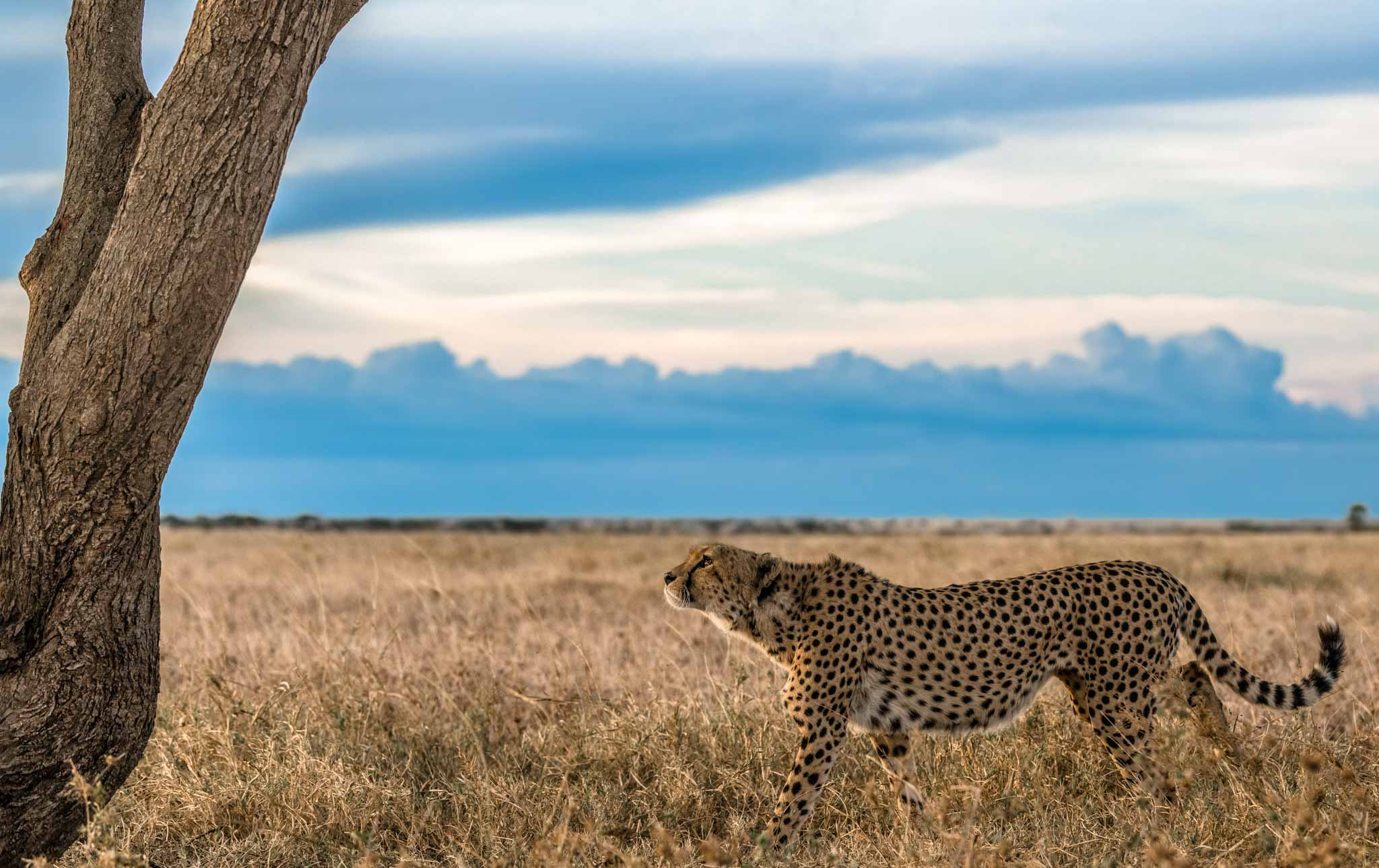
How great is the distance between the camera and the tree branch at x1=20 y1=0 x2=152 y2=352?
4.71 m

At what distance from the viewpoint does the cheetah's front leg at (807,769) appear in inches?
181

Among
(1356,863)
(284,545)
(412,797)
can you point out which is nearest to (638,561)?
(284,545)

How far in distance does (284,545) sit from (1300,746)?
20.1 m

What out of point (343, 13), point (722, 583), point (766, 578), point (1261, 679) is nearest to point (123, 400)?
point (343, 13)

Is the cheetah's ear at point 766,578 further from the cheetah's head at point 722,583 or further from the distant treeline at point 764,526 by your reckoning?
the distant treeline at point 764,526

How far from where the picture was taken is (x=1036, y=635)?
5.00 m

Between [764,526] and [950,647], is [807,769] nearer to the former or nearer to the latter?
[950,647]

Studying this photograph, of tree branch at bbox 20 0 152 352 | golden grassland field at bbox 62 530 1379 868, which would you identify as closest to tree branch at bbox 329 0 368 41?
tree branch at bbox 20 0 152 352

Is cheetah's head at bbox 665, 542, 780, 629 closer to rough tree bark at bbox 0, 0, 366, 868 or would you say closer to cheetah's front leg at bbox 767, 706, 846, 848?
cheetah's front leg at bbox 767, 706, 846, 848

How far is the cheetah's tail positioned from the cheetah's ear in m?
1.73

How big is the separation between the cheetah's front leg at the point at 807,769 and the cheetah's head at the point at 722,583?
1.56 ft

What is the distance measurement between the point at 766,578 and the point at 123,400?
245 centimetres

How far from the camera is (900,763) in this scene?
5.08 meters

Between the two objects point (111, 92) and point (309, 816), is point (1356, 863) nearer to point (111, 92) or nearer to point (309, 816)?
point (309, 816)
